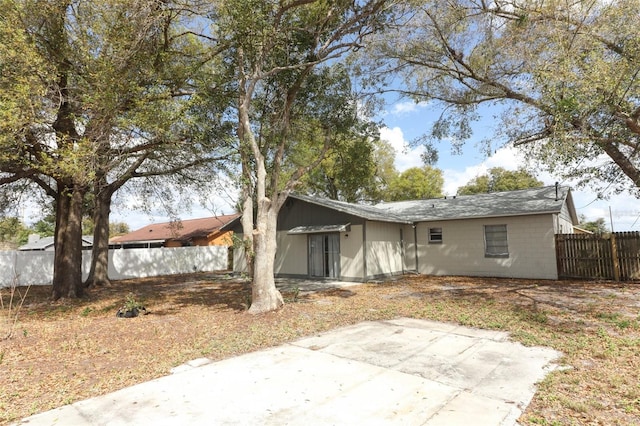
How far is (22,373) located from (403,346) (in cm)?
598

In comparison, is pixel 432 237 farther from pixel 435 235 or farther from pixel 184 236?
pixel 184 236

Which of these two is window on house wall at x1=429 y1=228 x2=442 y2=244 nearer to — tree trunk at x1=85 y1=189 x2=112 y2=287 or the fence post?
the fence post

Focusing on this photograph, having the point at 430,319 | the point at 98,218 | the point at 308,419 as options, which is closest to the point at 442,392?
the point at 308,419

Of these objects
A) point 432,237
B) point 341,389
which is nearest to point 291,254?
point 432,237

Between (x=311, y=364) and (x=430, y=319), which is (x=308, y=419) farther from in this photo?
(x=430, y=319)

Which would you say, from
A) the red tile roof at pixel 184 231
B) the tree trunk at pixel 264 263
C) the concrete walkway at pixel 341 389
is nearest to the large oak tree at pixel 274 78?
the tree trunk at pixel 264 263

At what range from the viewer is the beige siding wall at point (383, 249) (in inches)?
605

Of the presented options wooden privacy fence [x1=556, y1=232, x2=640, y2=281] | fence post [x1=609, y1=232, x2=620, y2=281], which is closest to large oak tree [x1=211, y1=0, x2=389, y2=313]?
wooden privacy fence [x1=556, y1=232, x2=640, y2=281]

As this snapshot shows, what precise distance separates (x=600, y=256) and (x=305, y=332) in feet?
→ 42.5

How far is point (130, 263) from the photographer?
21000 millimetres

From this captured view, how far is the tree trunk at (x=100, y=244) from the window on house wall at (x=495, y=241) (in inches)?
690

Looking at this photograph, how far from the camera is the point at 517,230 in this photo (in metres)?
15.0

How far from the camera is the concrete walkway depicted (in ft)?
12.0

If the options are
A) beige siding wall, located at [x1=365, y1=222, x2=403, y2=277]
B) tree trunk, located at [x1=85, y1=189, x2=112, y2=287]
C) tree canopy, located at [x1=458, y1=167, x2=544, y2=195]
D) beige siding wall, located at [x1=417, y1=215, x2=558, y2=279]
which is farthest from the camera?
tree canopy, located at [x1=458, y1=167, x2=544, y2=195]
